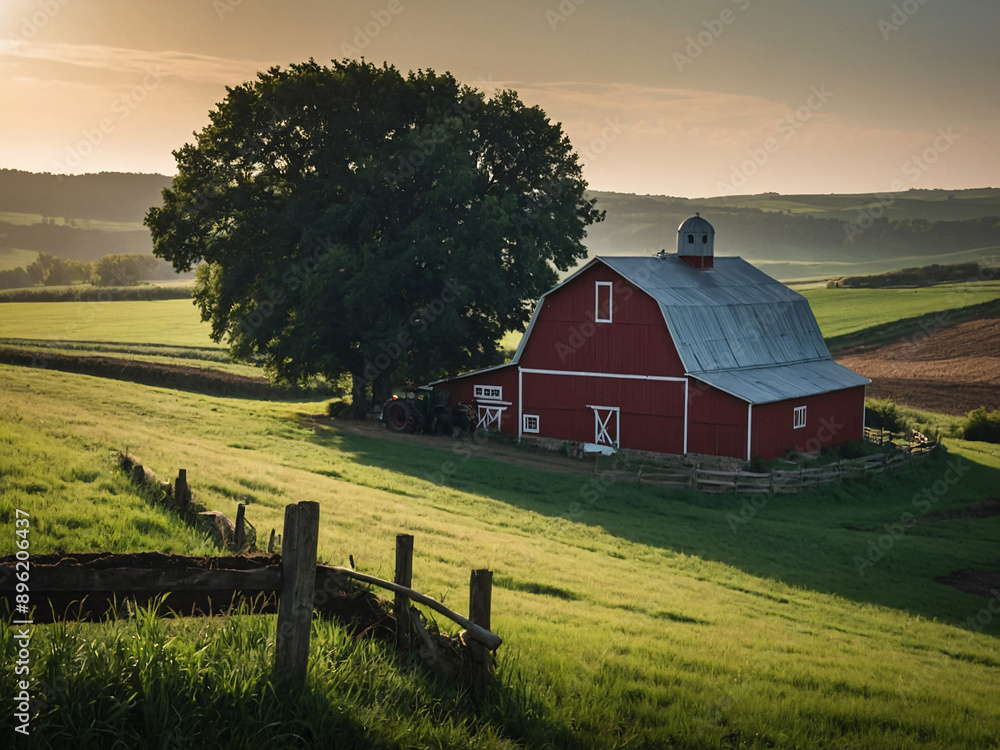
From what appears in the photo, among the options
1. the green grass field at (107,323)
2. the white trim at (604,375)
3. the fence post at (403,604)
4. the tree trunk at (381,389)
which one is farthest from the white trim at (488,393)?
the fence post at (403,604)

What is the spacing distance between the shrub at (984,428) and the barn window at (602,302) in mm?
20365

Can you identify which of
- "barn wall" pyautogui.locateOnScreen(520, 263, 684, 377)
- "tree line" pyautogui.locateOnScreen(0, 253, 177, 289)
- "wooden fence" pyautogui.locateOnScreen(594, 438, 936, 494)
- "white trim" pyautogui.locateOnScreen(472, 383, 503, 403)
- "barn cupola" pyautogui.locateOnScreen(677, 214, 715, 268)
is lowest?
"wooden fence" pyautogui.locateOnScreen(594, 438, 936, 494)

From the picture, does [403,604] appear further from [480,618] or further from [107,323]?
[107,323]

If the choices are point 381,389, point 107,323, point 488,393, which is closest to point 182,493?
point 488,393

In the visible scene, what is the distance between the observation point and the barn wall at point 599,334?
3550 centimetres

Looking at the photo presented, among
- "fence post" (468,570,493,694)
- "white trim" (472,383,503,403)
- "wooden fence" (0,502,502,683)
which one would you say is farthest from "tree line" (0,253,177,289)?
"fence post" (468,570,493,694)

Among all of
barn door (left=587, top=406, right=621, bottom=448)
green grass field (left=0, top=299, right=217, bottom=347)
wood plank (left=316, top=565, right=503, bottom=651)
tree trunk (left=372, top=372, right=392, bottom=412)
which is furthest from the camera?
green grass field (left=0, top=299, right=217, bottom=347)

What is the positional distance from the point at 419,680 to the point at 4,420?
47.0 ft

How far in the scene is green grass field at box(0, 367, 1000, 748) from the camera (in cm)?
663

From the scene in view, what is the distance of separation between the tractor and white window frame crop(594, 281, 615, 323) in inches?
279

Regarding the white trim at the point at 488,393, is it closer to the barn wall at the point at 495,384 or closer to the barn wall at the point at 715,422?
the barn wall at the point at 495,384

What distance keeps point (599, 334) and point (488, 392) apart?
6.03 meters

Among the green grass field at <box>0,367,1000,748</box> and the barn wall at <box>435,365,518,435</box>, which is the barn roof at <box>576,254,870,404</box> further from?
the barn wall at <box>435,365,518,435</box>

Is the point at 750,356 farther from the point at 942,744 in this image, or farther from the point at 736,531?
the point at 942,744
